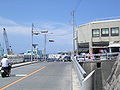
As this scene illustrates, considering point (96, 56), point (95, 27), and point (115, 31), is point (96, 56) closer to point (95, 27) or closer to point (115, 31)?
point (115, 31)

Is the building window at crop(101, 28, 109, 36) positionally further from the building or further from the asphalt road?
the asphalt road

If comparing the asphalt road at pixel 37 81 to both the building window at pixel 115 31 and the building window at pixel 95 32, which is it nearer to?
the building window at pixel 115 31

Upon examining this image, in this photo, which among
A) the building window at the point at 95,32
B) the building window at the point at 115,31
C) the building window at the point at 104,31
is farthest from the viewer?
the building window at the point at 95,32

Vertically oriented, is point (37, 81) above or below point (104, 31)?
below

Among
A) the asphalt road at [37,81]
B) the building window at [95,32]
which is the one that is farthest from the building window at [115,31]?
the asphalt road at [37,81]

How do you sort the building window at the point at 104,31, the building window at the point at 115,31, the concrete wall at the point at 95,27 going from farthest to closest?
the building window at the point at 104,31 < the concrete wall at the point at 95,27 < the building window at the point at 115,31

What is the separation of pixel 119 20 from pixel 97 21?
18.9ft

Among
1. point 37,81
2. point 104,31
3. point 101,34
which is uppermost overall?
point 104,31

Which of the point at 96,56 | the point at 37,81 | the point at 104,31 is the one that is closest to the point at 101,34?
the point at 104,31

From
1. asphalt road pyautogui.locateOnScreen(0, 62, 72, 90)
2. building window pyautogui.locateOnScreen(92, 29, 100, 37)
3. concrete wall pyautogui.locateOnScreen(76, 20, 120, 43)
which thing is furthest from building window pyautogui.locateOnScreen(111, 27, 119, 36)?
asphalt road pyautogui.locateOnScreen(0, 62, 72, 90)

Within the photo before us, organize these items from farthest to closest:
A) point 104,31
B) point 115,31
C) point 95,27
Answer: point 95,27 < point 104,31 < point 115,31

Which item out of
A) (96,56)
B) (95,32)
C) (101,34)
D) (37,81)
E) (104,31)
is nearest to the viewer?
(37,81)

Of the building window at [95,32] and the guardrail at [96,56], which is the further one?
the building window at [95,32]

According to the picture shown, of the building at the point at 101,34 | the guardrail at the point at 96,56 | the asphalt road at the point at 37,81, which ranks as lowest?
the asphalt road at the point at 37,81
